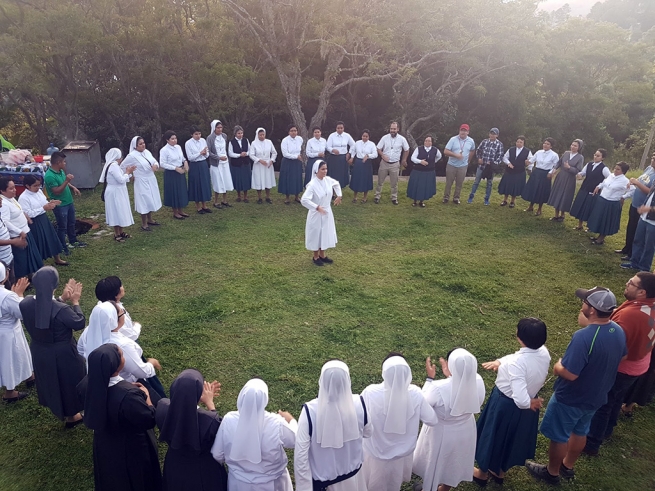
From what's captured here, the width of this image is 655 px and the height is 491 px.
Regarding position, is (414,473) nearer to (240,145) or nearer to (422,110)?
(240,145)

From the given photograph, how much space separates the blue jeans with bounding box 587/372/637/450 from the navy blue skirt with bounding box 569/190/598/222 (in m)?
5.75

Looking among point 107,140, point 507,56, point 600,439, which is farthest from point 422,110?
point 600,439

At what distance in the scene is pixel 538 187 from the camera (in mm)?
10055

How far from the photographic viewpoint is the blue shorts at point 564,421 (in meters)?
3.58

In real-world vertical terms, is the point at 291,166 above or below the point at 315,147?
below

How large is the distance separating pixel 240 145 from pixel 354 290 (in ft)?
16.6

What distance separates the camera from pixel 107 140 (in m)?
16.1

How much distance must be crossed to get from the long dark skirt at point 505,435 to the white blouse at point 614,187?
6141 millimetres

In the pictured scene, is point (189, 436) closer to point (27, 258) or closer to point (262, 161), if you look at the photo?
point (27, 258)

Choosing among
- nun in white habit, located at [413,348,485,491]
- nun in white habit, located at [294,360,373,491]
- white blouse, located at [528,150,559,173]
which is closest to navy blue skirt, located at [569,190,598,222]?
white blouse, located at [528,150,559,173]

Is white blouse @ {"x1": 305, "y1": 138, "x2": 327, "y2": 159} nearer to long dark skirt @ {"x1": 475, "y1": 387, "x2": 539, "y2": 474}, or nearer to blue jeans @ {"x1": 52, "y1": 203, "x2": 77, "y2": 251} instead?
blue jeans @ {"x1": 52, "y1": 203, "x2": 77, "y2": 251}

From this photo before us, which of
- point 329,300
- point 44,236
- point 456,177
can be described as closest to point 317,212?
point 329,300

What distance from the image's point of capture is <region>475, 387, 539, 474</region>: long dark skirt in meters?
3.46

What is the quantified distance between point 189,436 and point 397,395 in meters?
1.26
